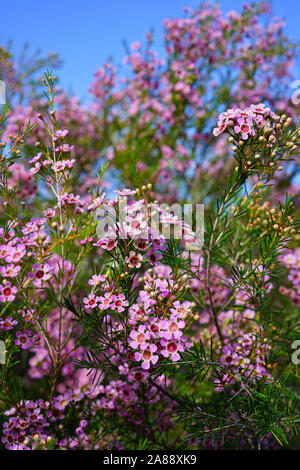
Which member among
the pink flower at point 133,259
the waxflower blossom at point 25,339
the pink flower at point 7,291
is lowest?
the waxflower blossom at point 25,339


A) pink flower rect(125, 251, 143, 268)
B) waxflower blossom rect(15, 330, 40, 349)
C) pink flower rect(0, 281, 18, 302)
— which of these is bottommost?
waxflower blossom rect(15, 330, 40, 349)

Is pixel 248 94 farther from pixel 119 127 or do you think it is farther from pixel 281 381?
pixel 281 381

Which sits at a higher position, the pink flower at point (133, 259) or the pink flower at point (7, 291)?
the pink flower at point (133, 259)

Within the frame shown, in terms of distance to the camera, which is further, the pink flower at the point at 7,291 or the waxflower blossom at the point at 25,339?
the waxflower blossom at the point at 25,339

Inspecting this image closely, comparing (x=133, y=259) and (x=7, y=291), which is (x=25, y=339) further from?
(x=133, y=259)

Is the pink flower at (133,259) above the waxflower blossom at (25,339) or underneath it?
above

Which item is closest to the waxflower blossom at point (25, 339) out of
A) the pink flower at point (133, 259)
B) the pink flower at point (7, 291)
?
the pink flower at point (7, 291)

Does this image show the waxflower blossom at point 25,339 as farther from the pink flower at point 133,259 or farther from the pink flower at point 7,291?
the pink flower at point 133,259

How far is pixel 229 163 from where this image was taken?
4.37m

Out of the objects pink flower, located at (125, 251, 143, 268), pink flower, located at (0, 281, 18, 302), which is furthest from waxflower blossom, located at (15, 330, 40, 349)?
pink flower, located at (125, 251, 143, 268)

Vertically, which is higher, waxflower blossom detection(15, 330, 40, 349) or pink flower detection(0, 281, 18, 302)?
pink flower detection(0, 281, 18, 302)

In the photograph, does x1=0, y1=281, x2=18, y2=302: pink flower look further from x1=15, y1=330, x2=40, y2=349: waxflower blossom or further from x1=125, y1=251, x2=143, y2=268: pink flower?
x1=125, y1=251, x2=143, y2=268: pink flower

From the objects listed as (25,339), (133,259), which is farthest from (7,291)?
(133,259)

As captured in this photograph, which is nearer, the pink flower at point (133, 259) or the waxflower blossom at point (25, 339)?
the pink flower at point (133, 259)
